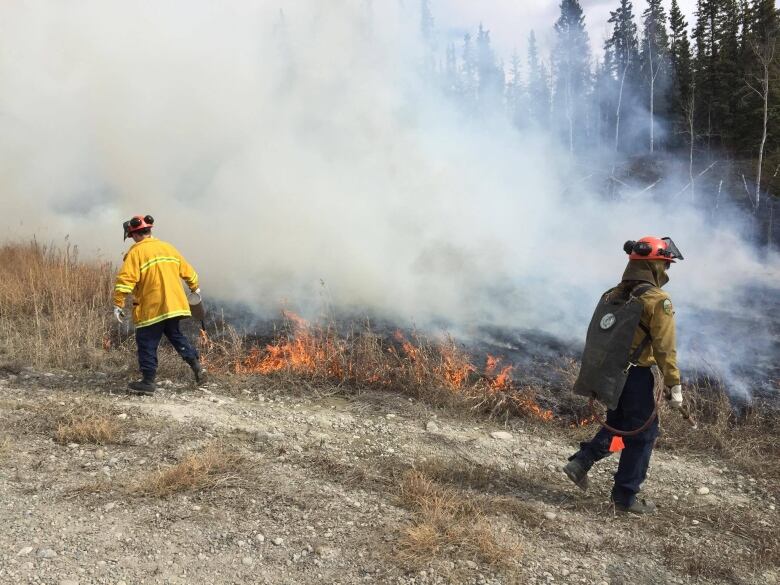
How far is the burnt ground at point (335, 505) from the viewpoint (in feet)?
8.45

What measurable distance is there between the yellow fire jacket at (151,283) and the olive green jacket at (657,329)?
A: 145 inches

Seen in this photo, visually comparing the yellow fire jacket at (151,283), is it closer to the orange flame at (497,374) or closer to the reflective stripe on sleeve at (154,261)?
the reflective stripe on sleeve at (154,261)

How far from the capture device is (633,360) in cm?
317

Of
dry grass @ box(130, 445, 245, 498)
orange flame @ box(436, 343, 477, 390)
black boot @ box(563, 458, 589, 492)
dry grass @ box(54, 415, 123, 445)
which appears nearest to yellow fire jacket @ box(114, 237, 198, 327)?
dry grass @ box(54, 415, 123, 445)

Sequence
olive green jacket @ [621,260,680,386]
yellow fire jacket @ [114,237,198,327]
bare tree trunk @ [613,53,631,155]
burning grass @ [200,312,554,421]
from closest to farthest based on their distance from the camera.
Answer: olive green jacket @ [621,260,680,386]
yellow fire jacket @ [114,237,198,327]
burning grass @ [200,312,554,421]
bare tree trunk @ [613,53,631,155]


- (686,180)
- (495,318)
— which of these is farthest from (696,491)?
(686,180)

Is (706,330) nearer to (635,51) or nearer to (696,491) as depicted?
(696,491)

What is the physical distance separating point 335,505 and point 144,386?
247 centimetres

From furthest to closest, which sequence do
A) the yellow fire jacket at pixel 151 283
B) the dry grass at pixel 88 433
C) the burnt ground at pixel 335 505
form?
the yellow fire jacket at pixel 151 283
the dry grass at pixel 88 433
the burnt ground at pixel 335 505

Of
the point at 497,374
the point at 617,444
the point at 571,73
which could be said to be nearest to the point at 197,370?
the point at 497,374

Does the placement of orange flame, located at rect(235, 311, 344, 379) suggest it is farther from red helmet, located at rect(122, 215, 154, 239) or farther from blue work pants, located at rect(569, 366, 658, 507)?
blue work pants, located at rect(569, 366, 658, 507)

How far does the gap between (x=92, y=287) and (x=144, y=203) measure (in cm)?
260

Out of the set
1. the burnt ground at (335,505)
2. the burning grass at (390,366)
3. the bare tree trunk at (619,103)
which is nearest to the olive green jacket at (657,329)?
the burnt ground at (335,505)

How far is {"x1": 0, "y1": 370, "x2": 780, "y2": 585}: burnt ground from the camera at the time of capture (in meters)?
2.57
